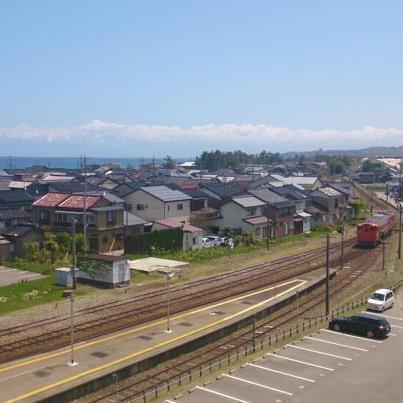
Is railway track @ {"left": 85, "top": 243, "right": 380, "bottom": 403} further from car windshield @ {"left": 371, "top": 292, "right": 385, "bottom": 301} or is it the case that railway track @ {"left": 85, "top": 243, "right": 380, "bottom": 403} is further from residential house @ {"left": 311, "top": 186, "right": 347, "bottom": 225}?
residential house @ {"left": 311, "top": 186, "right": 347, "bottom": 225}

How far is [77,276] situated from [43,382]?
1667 cm

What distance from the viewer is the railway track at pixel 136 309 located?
23.1m

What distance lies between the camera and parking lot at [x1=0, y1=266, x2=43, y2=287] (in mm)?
34719

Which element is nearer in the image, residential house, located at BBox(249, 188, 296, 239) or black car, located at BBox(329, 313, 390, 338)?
black car, located at BBox(329, 313, 390, 338)

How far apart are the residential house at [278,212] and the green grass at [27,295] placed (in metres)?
27.2

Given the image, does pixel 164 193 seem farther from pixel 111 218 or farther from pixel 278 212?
pixel 278 212

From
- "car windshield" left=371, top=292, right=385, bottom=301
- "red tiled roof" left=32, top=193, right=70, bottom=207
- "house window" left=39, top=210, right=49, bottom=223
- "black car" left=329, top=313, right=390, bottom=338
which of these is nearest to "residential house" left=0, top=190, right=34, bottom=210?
"red tiled roof" left=32, top=193, right=70, bottom=207

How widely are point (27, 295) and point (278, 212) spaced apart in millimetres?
33075

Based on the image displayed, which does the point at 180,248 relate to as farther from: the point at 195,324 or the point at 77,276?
the point at 195,324

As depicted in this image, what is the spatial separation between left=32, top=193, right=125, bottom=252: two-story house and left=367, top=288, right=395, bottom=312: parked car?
2251 centimetres

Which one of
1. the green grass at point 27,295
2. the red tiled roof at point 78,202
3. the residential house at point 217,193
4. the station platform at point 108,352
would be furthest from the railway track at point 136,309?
the residential house at point 217,193

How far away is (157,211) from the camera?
54.6 metres

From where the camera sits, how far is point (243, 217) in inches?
2199

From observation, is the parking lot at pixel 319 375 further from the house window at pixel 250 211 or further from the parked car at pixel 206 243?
the house window at pixel 250 211
